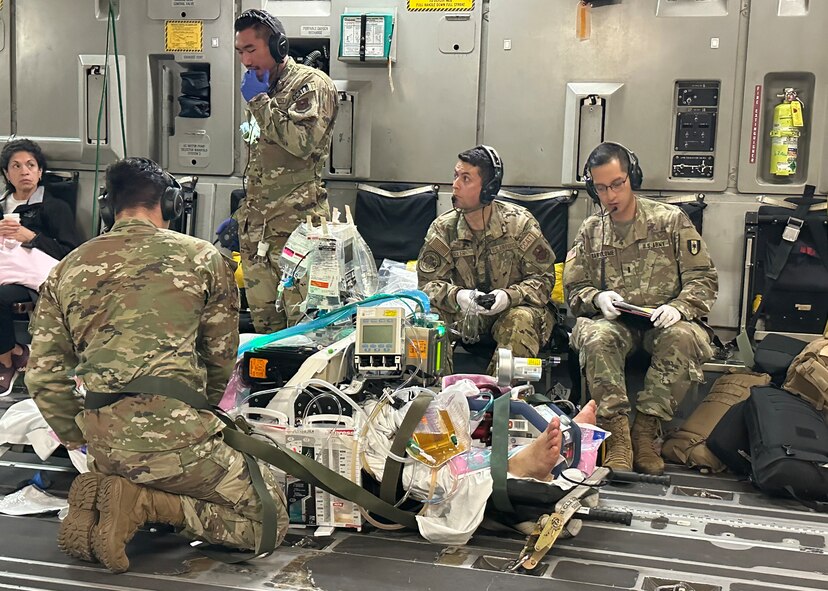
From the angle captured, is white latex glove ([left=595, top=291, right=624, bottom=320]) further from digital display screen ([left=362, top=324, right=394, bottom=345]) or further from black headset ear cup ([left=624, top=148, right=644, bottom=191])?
digital display screen ([left=362, top=324, right=394, bottom=345])

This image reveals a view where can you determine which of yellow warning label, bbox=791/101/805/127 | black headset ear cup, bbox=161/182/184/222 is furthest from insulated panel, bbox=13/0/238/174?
yellow warning label, bbox=791/101/805/127

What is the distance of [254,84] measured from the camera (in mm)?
4387

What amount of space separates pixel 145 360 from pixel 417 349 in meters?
1.09

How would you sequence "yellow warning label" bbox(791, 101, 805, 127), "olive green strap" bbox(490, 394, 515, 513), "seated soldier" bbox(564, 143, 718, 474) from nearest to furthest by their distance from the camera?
1. "olive green strap" bbox(490, 394, 515, 513)
2. "seated soldier" bbox(564, 143, 718, 474)
3. "yellow warning label" bbox(791, 101, 805, 127)

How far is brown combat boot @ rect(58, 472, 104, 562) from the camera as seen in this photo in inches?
103

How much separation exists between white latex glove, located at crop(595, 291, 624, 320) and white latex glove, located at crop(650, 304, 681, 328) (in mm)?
171

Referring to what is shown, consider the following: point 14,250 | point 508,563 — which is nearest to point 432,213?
point 14,250

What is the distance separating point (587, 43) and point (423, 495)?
3.04 metres

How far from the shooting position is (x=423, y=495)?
294 cm

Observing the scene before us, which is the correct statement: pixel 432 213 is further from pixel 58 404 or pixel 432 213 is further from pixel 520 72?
pixel 58 404

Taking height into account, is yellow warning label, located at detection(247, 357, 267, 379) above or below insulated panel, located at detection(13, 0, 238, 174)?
below

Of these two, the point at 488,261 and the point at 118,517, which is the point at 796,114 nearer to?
the point at 488,261

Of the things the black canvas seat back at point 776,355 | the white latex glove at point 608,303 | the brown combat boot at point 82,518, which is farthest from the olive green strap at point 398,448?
the black canvas seat back at point 776,355

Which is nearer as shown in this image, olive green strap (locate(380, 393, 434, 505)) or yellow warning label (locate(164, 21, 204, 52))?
olive green strap (locate(380, 393, 434, 505))
